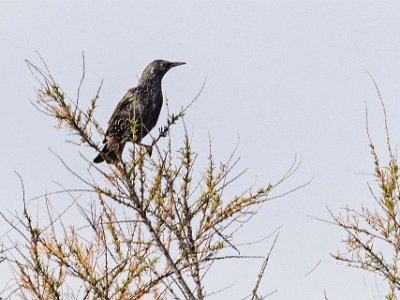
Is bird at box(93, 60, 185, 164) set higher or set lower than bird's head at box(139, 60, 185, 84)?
lower

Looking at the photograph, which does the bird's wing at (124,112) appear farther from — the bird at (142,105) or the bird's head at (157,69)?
the bird's head at (157,69)

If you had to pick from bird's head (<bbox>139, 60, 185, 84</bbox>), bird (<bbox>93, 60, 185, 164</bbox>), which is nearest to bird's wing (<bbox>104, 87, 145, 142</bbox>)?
bird (<bbox>93, 60, 185, 164</bbox>)

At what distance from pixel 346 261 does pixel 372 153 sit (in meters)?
0.99

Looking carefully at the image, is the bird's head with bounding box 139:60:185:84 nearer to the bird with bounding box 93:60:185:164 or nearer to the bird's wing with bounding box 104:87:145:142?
the bird with bounding box 93:60:185:164

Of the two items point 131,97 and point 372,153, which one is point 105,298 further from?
point 131,97

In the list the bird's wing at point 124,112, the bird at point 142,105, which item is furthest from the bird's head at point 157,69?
the bird's wing at point 124,112

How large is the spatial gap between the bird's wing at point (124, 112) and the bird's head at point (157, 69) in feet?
1.37

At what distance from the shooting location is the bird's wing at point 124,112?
944 centimetres

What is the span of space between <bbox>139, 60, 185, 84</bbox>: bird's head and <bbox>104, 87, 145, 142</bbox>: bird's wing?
1.37 ft

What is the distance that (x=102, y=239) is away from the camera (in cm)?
580

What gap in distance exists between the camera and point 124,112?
9.79 metres

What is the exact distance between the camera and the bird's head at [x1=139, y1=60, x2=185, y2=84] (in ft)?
34.6

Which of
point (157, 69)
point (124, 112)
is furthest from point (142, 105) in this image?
point (157, 69)

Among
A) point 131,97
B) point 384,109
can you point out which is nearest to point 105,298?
point 384,109
